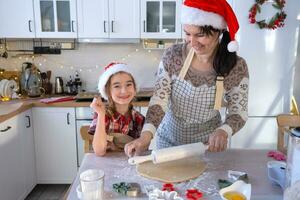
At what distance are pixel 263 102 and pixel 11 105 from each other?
2.01 m

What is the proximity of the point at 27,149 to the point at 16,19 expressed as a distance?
42.4 inches

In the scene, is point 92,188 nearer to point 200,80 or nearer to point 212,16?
point 200,80

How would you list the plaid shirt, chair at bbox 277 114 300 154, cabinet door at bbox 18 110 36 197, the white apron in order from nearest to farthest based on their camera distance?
the white apron → the plaid shirt → chair at bbox 277 114 300 154 → cabinet door at bbox 18 110 36 197

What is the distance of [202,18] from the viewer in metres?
1.06

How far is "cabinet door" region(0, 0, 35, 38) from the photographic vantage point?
2.37 metres

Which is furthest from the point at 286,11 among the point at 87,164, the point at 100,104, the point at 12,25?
the point at 12,25

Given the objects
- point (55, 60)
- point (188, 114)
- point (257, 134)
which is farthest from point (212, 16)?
point (55, 60)

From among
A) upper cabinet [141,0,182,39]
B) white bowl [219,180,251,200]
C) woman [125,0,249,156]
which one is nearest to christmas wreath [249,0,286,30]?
upper cabinet [141,0,182,39]

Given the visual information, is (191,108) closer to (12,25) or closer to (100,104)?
(100,104)

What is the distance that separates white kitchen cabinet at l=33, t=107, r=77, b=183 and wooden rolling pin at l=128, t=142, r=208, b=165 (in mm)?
1421

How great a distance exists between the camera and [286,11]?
2.25 metres

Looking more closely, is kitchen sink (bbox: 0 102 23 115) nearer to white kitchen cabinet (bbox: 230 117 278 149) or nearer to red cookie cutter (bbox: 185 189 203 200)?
red cookie cutter (bbox: 185 189 203 200)

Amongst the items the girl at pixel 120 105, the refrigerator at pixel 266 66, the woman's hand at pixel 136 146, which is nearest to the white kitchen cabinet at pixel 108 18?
the refrigerator at pixel 266 66

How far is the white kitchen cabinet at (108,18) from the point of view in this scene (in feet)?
7.74
